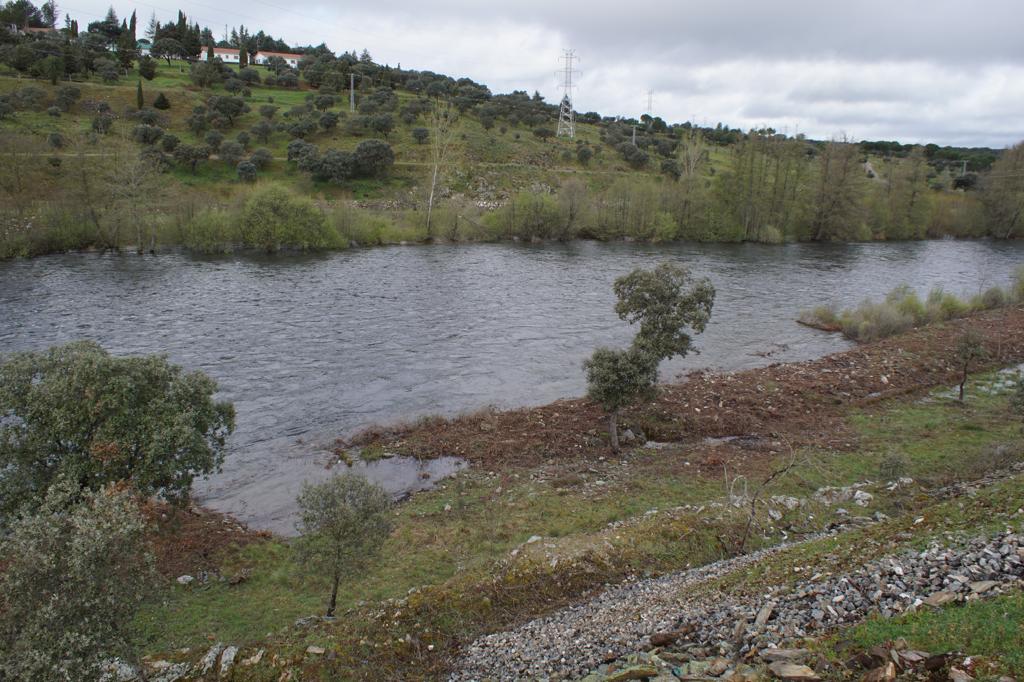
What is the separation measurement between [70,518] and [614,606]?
34.7 feet

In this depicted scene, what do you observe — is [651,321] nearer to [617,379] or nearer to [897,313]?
[617,379]

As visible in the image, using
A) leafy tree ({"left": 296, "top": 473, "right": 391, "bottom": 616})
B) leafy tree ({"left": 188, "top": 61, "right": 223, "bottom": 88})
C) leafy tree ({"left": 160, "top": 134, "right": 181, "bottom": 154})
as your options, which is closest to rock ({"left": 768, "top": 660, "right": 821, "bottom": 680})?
leafy tree ({"left": 296, "top": 473, "right": 391, "bottom": 616})

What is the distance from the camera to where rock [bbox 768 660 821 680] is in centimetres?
898

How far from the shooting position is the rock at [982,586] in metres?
10.1

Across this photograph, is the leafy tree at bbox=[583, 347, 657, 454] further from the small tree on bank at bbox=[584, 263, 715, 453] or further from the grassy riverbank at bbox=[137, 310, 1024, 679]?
the grassy riverbank at bbox=[137, 310, 1024, 679]

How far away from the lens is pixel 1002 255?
78.9 metres

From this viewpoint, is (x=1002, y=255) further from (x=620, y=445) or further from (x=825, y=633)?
(x=825, y=633)

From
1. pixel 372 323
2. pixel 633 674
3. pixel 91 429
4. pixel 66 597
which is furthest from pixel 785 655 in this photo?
pixel 372 323

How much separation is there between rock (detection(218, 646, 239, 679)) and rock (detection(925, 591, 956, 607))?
12.7m

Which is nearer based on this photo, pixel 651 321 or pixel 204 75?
pixel 651 321

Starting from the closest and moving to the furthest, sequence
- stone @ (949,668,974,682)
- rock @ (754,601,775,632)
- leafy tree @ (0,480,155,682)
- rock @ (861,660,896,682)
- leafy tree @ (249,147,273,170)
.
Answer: stone @ (949,668,974,682), rock @ (861,660,896,682), leafy tree @ (0,480,155,682), rock @ (754,601,775,632), leafy tree @ (249,147,273,170)

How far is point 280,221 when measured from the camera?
68.5 meters

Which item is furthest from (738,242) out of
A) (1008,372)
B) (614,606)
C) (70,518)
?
(70,518)

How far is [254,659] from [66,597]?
3.82m
